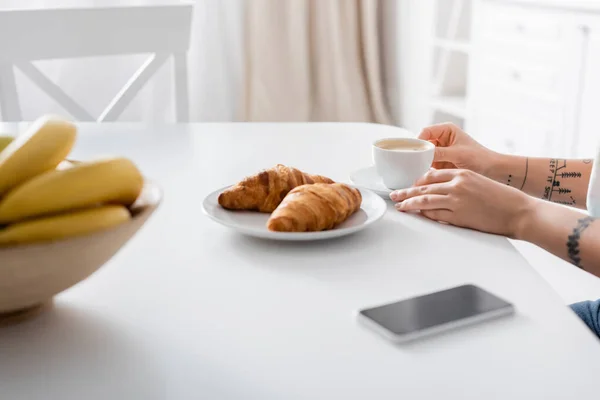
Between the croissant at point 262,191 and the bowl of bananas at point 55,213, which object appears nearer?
the bowl of bananas at point 55,213

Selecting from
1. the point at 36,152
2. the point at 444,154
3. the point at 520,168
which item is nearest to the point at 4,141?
the point at 36,152

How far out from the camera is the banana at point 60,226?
522mm

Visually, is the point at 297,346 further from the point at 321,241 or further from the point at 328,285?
the point at 321,241

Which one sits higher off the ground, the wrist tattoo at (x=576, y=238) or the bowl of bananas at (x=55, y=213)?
the bowl of bananas at (x=55, y=213)

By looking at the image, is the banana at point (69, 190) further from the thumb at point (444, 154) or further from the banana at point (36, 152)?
the thumb at point (444, 154)

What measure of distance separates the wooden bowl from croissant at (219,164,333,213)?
25 cm

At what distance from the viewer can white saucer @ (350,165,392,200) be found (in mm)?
964

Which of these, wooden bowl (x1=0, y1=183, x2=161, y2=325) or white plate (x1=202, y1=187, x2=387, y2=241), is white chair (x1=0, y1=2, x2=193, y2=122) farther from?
wooden bowl (x1=0, y1=183, x2=161, y2=325)

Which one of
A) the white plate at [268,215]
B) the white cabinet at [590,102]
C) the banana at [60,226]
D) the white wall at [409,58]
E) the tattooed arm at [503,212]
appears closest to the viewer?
the banana at [60,226]

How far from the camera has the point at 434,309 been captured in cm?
63

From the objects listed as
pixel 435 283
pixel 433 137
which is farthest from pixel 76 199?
pixel 433 137

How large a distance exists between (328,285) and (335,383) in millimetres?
172

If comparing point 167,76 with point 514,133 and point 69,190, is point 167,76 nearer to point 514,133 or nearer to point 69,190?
point 514,133

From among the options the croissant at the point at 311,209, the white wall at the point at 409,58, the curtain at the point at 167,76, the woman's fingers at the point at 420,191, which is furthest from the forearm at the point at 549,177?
the curtain at the point at 167,76
